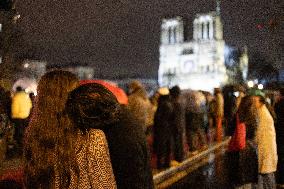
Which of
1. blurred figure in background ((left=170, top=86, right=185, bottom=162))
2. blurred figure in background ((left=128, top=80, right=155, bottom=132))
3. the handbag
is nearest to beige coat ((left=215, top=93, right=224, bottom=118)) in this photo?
blurred figure in background ((left=170, top=86, right=185, bottom=162))

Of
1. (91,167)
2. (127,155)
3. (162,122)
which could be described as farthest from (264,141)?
(91,167)

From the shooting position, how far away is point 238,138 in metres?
6.09

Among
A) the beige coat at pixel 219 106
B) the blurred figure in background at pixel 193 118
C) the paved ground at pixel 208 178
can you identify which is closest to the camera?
the paved ground at pixel 208 178

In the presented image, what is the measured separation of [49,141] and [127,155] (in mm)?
491

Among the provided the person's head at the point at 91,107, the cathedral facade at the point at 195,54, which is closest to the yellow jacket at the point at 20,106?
the person's head at the point at 91,107

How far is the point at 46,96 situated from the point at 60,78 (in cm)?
15

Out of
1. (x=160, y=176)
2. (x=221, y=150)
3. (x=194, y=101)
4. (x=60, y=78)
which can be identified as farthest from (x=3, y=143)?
(x=221, y=150)

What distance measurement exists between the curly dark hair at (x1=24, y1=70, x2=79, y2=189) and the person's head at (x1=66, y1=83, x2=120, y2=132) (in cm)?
9

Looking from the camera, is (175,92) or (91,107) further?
(175,92)

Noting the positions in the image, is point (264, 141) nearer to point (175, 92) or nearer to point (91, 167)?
point (175, 92)

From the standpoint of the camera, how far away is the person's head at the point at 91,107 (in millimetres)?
2480

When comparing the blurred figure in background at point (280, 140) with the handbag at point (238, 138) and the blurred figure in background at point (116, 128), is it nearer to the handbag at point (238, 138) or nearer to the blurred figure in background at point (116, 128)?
the handbag at point (238, 138)

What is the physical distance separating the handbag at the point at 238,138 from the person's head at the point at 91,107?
12.7ft

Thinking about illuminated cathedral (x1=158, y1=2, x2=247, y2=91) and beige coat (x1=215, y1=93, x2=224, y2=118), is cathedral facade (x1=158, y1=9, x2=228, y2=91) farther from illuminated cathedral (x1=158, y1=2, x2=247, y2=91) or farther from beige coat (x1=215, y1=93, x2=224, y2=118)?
beige coat (x1=215, y1=93, x2=224, y2=118)
